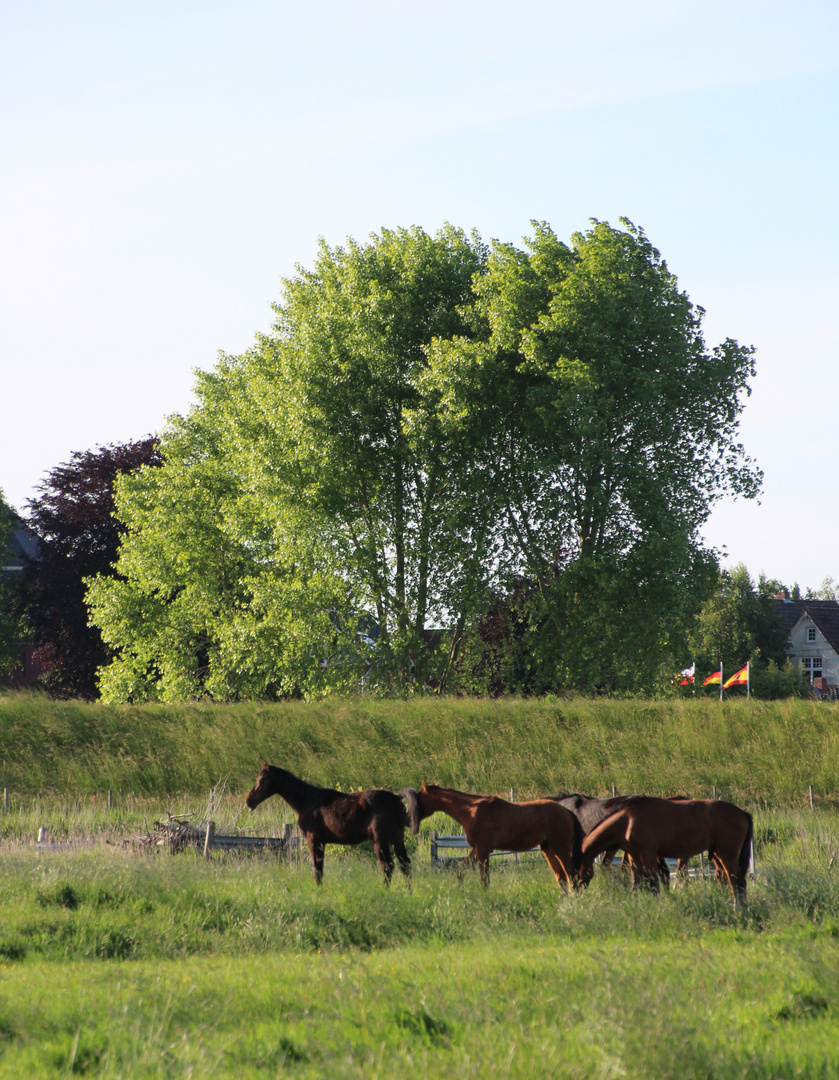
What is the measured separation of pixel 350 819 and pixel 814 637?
7639 centimetres

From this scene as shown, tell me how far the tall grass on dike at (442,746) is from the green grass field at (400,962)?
29.9 inches

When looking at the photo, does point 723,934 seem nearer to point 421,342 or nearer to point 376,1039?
→ point 376,1039

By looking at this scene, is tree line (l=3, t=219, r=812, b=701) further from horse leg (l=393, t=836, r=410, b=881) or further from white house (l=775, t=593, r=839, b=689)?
white house (l=775, t=593, r=839, b=689)

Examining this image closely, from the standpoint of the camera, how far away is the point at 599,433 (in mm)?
29109

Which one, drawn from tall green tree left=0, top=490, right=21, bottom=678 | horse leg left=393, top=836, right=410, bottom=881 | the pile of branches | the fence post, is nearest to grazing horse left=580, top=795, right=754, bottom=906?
horse leg left=393, top=836, right=410, bottom=881

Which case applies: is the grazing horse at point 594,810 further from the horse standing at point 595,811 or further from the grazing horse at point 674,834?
the grazing horse at point 674,834

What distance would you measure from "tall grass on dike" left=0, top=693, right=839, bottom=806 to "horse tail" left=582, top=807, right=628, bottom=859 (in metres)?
11.2

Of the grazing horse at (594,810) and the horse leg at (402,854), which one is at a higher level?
the grazing horse at (594,810)

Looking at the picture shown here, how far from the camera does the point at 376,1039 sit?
6.76m

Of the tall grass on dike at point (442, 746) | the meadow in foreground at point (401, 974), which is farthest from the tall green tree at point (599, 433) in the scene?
the meadow in foreground at point (401, 974)

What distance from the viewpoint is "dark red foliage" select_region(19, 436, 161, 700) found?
40.9m

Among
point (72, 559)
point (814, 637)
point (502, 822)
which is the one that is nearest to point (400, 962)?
point (502, 822)

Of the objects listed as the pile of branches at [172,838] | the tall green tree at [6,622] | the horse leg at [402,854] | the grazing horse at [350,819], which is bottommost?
the pile of branches at [172,838]

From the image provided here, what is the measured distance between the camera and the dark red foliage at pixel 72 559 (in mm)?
40875
